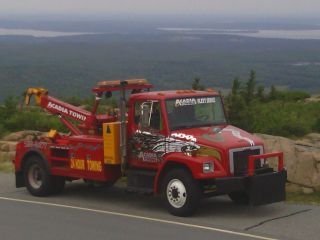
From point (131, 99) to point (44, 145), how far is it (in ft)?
7.93

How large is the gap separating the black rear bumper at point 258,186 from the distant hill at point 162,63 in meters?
52.3

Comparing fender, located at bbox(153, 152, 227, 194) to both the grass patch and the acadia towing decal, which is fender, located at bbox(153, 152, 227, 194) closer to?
the grass patch

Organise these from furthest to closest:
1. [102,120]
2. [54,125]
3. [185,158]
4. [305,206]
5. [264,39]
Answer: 1. [264,39]
2. [54,125]
3. [102,120]
4. [305,206]
5. [185,158]

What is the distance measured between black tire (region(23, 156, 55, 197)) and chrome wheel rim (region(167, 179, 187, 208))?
326 cm

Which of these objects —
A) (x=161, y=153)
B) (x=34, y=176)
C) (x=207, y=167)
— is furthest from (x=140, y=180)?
(x=34, y=176)

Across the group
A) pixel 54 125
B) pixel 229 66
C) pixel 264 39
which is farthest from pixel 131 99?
pixel 264 39

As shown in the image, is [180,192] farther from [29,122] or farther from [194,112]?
[29,122]

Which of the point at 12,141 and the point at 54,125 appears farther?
the point at 54,125

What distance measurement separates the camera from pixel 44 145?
15789 mm

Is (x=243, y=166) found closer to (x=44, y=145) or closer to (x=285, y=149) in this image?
(x=285, y=149)

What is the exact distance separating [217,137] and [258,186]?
1.11 meters

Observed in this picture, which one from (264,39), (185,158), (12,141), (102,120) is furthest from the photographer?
(264,39)

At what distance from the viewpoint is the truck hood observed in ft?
43.2

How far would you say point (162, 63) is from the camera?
119812 millimetres
